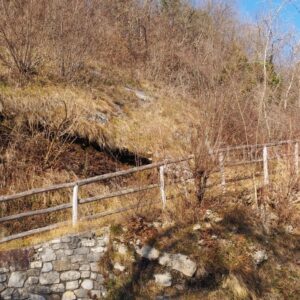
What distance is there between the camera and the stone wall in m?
6.91

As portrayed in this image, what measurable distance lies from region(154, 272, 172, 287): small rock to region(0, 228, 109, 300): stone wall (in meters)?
0.84

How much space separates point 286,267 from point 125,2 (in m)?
16.3

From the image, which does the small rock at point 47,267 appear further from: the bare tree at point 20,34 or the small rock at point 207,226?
the bare tree at point 20,34

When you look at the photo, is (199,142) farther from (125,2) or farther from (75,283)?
(125,2)

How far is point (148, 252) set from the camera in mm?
7516

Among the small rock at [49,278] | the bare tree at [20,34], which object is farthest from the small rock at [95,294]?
the bare tree at [20,34]

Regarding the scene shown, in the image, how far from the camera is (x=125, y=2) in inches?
836

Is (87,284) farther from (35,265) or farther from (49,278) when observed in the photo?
(35,265)

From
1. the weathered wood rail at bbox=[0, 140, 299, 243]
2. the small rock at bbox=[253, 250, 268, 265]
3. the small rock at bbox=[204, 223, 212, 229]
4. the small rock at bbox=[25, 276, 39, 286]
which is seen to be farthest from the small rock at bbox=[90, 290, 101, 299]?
the small rock at bbox=[253, 250, 268, 265]

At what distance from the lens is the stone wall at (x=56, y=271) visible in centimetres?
691

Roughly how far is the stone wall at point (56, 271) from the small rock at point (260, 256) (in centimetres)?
258

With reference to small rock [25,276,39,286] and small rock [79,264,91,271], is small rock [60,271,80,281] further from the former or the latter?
small rock [25,276,39,286]

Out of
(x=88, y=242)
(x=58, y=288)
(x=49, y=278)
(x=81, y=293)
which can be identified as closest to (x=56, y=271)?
(x=49, y=278)

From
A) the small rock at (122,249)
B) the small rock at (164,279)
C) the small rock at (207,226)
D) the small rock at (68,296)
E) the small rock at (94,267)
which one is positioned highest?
the small rock at (207,226)
